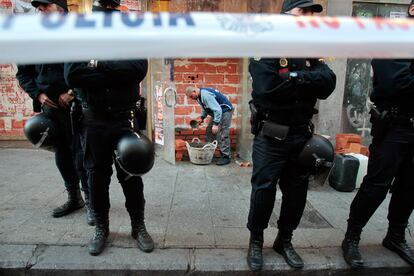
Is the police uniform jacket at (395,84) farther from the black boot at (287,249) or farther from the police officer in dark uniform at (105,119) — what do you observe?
the police officer in dark uniform at (105,119)

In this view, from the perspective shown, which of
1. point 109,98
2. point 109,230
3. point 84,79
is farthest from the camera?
point 109,230

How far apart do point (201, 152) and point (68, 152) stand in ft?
8.24

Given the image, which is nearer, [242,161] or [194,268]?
[194,268]

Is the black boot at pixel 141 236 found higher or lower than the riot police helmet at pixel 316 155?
lower

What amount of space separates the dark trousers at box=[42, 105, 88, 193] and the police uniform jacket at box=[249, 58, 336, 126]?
171 centimetres

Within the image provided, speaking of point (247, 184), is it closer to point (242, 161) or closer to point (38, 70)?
point (242, 161)

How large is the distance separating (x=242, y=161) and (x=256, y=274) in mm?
3264

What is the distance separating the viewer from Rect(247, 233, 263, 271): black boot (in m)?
2.66

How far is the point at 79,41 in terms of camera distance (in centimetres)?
140

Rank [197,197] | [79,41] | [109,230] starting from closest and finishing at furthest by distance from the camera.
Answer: [79,41] < [109,230] < [197,197]

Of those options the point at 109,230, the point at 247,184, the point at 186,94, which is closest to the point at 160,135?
the point at 186,94

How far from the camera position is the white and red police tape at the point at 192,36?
138 centimetres

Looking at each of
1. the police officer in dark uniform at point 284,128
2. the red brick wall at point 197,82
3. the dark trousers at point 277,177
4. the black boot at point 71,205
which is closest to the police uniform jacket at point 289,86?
the police officer in dark uniform at point 284,128

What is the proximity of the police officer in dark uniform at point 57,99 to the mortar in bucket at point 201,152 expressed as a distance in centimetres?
243
